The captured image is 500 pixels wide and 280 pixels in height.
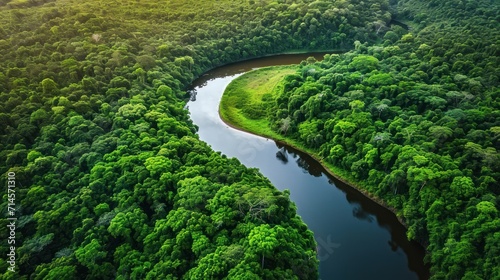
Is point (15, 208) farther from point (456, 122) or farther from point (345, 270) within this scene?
point (456, 122)

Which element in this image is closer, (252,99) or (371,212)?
(371,212)

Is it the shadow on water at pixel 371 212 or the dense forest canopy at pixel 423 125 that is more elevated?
the dense forest canopy at pixel 423 125

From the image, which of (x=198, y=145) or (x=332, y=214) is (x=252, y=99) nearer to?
(x=198, y=145)

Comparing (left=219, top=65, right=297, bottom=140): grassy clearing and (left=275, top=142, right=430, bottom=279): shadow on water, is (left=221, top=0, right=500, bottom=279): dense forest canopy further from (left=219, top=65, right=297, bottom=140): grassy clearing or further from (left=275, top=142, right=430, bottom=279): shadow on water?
(left=275, top=142, right=430, bottom=279): shadow on water

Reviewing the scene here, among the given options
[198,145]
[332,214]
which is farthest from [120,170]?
[332,214]

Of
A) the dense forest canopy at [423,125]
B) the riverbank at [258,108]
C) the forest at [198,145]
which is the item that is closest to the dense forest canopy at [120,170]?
the forest at [198,145]

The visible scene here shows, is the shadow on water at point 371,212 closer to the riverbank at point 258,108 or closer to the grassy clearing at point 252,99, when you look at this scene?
the riverbank at point 258,108
